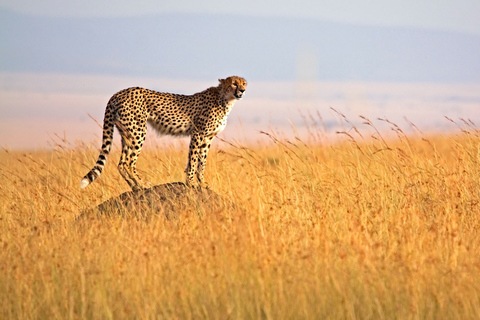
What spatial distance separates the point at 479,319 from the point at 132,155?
16.3 ft

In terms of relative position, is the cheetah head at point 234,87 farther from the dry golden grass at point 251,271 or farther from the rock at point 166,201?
the dry golden grass at point 251,271

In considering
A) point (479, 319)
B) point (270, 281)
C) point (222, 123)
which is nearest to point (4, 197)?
point (222, 123)

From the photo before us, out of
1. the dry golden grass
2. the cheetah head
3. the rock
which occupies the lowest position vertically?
the dry golden grass

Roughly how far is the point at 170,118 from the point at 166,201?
1.84 meters

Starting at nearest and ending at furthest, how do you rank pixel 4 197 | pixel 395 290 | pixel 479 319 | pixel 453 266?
1. pixel 479 319
2. pixel 395 290
3. pixel 453 266
4. pixel 4 197

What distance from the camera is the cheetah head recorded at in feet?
25.4

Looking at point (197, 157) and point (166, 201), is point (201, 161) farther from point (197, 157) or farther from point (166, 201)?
point (166, 201)

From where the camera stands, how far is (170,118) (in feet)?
25.7

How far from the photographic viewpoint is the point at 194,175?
755 cm

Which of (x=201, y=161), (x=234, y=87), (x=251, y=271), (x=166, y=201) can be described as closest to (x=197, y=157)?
(x=201, y=161)

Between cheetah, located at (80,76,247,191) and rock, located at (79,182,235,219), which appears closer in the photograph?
rock, located at (79,182,235,219)

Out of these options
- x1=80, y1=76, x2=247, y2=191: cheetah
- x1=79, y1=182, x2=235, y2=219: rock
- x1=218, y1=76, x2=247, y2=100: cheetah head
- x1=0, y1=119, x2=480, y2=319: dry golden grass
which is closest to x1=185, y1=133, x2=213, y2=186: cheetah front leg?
x1=80, y1=76, x2=247, y2=191: cheetah

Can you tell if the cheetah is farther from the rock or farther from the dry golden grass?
the dry golden grass

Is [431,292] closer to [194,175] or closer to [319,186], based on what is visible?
[319,186]
